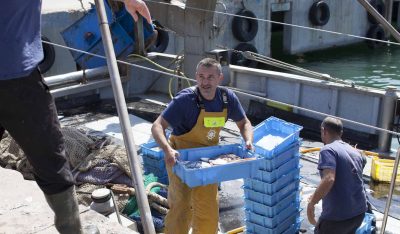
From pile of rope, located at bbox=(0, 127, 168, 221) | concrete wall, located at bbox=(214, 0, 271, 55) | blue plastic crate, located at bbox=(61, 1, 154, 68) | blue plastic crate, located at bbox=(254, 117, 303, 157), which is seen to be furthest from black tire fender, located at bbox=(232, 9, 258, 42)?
blue plastic crate, located at bbox=(254, 117, 303, 157)

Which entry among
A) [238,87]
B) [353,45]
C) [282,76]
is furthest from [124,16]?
[353,45]

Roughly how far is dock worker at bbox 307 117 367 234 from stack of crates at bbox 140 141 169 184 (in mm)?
2039

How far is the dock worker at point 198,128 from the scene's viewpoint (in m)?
3.72

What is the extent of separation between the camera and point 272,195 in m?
4.57

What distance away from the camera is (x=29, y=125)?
208 centimetres

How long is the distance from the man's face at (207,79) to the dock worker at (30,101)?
1674 mm

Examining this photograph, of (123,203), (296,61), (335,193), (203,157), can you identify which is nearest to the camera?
(203,157)

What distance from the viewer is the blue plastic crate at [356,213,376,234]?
432cm

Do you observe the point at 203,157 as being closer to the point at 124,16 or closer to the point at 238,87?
the point at 238,87

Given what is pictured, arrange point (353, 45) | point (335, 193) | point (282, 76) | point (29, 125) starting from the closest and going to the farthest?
point (29, 125)
point (335, 193)
point (282, 76)
point (353, 45)

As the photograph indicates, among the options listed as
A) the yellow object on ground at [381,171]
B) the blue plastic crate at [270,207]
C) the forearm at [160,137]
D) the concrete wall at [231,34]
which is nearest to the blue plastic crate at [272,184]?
the blue plastic crate at [270,207]

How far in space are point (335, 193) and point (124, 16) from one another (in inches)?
285

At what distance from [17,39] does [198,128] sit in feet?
6.50

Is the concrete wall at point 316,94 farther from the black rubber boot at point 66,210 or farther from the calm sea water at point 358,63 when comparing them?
the calm sea water at point 358,63
